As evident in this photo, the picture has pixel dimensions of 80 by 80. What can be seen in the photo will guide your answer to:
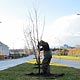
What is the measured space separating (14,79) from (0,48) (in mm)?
116164

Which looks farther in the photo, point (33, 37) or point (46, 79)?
point (33, 37)

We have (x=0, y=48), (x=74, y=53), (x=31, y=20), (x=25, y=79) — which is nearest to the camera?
(x=25, y=79)

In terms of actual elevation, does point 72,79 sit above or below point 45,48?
below

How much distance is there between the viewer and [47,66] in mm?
17844

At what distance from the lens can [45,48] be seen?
1773 cm

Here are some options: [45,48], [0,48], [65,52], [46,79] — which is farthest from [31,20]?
[65,52]

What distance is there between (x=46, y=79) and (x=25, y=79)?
48.2 inches

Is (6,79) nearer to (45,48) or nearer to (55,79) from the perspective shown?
(55,79)

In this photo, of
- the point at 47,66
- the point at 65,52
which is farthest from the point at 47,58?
the point at 65,52

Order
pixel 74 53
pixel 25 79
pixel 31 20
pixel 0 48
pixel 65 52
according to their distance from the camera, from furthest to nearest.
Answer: pixel 65 52 → pixel 74 53 → pixel 0 48 → pixel 31 20 → pixel 25 79

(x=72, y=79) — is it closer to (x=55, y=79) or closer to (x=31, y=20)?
(x=55, y=79)

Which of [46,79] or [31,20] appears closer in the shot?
[46,79]

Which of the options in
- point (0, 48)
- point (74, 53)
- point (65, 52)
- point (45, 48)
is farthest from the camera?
point (65, 52)

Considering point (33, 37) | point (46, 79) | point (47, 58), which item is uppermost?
point (33, 37)
